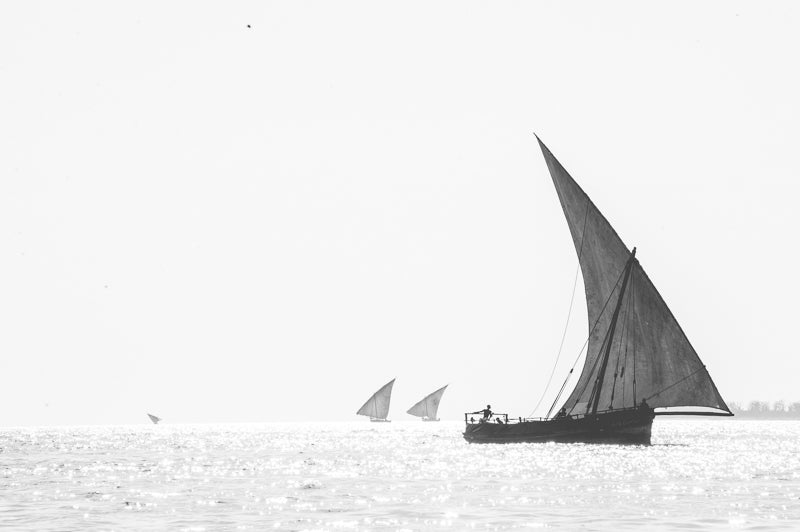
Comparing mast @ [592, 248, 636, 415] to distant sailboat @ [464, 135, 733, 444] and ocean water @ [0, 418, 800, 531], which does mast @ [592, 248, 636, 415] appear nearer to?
distant sailboat @ [464, 135, 733, 444]

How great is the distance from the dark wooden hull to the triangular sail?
4.41 ft

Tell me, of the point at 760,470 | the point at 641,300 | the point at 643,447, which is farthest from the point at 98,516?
the point at 643,447

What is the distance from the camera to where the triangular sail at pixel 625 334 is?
232ft

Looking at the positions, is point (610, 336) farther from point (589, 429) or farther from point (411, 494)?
point (411, 494)

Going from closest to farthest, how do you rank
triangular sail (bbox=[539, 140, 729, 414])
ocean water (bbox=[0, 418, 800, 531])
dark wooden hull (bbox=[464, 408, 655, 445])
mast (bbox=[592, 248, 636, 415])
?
1. ocean water (bbox=[0, 418, 800, 531])
2. triangular sail (bbox=[539, 140, 729, 414])
3. mast (bbox=[592, 248, 636, 415])
4. dark wooden hull (bbox=[464, 408, 655, 445])

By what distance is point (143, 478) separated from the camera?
49438 mm

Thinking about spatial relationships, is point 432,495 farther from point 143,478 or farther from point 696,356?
point 696,356

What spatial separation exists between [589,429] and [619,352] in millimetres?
6295

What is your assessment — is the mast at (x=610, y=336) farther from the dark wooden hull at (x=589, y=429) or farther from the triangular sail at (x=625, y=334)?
the dark wooden hull at (x=589, y=429)

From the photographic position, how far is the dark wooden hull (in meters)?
75.9

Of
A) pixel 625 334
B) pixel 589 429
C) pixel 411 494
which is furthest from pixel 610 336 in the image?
pixel 411 494

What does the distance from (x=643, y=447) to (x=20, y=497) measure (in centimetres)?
4734

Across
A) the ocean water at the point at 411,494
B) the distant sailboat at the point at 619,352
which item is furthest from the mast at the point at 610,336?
the ocean water at the point at 411,494

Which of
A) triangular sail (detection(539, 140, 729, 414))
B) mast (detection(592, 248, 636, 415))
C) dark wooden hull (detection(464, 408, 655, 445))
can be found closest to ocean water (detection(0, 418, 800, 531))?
triangular sail (detection(539, 140, 729, 414))
